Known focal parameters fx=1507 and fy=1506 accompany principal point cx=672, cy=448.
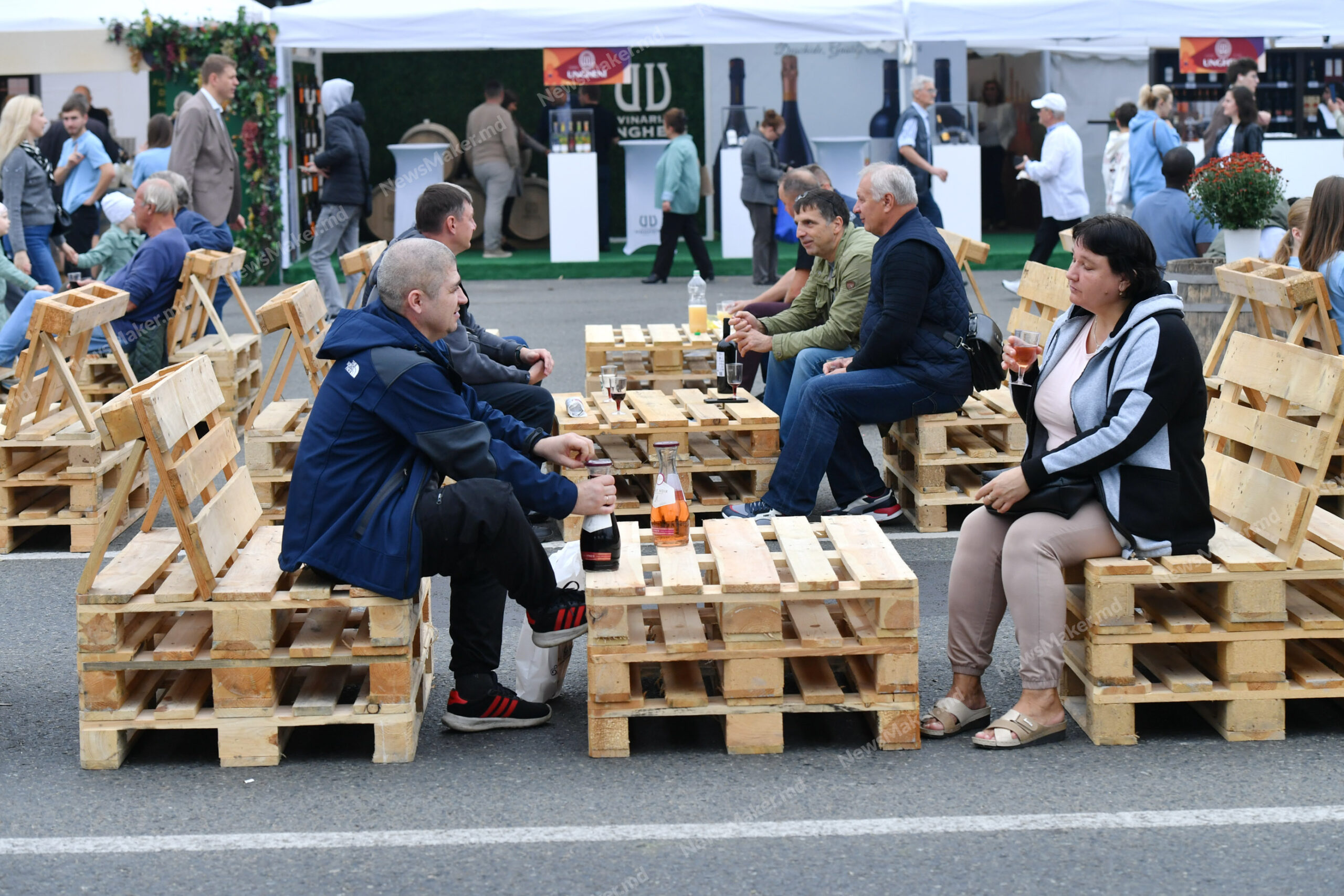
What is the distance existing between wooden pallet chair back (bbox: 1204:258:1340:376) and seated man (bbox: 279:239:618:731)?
3.23 m

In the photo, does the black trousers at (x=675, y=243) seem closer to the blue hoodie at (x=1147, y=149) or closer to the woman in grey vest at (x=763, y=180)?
the woman in grey vest at (x=763, y=180)

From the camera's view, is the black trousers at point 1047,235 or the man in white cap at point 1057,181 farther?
the black trousers at point 1047,235

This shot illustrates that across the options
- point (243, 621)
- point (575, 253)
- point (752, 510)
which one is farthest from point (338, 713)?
point (575, 253)

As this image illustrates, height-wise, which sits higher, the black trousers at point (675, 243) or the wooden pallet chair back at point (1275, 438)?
the black trousers at point (675, 243)

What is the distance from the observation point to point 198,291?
8578 mm

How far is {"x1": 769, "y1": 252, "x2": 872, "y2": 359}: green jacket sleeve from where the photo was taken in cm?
711

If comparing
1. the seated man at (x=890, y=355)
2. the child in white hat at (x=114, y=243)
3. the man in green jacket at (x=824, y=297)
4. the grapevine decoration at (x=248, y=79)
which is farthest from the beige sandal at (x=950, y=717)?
the grapevine decoration at (x=248, y=79)

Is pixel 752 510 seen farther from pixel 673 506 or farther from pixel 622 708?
pixel 622 708

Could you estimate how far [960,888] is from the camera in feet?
11.4

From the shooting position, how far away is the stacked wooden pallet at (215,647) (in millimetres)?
4172

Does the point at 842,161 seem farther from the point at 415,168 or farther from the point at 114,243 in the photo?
the point at 114,243

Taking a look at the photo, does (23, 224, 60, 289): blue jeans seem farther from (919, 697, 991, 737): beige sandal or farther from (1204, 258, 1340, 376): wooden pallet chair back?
(919, 697, 991, 737): beige sandal

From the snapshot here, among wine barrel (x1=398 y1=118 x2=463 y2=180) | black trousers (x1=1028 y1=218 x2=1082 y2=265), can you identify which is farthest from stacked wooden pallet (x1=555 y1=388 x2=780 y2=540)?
wine barrel (x1=398 y1=118 x2=463 y2=180)

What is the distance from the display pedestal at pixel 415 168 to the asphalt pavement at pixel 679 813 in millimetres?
13431
